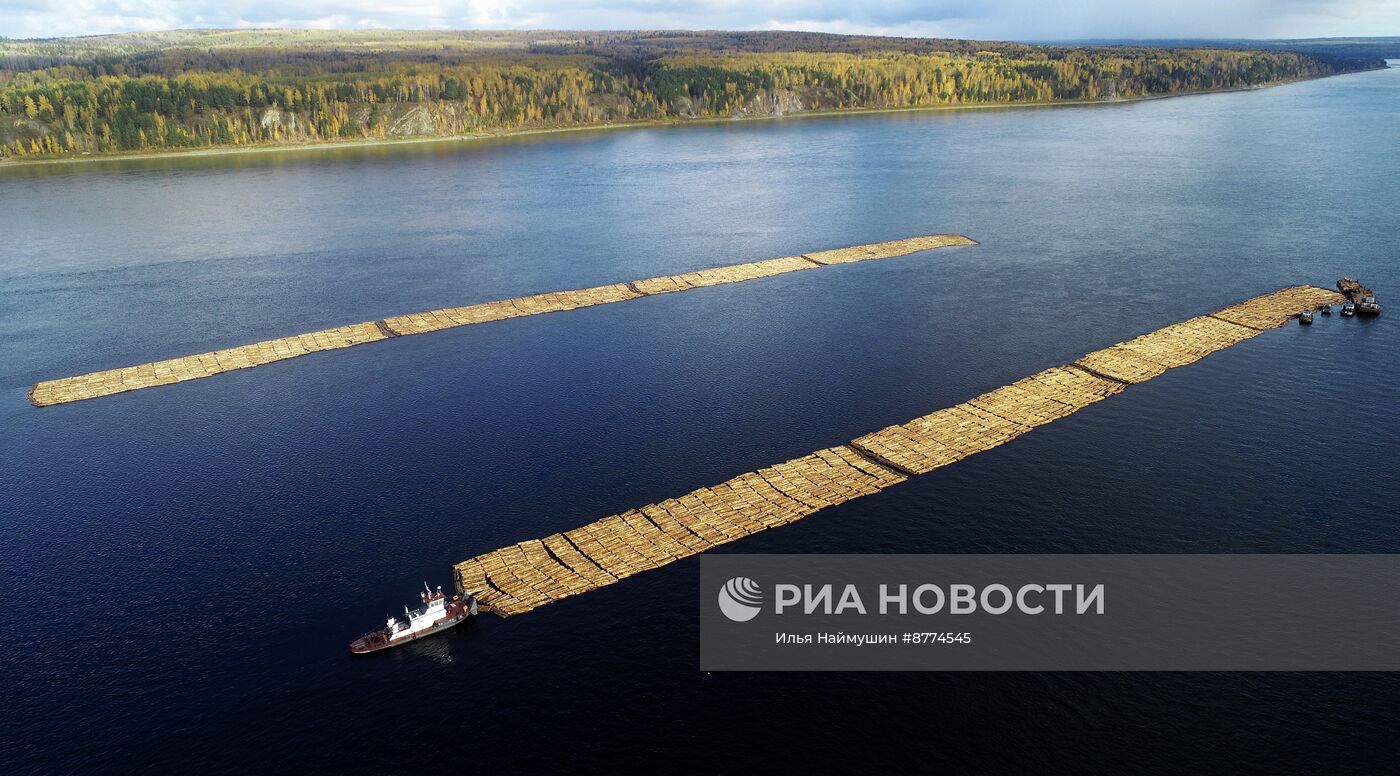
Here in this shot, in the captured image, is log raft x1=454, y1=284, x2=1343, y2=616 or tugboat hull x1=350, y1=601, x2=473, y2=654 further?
log raft x1=454, y1=284, x2=1343, y2=616

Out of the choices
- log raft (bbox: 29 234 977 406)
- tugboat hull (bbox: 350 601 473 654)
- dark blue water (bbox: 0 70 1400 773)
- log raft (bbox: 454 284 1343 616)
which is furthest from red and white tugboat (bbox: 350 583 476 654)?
log raft (bbox: 29 234 977 406)

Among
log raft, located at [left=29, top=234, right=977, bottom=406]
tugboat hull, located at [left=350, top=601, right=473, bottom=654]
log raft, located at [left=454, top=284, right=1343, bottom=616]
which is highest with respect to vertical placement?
log raft, located at [left=29, top=234, right=977, bottom=406]

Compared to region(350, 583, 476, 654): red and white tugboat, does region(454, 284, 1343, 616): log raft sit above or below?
above

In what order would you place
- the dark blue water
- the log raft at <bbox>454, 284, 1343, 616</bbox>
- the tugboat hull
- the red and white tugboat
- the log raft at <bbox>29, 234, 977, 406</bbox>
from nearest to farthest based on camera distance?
the dark blue water < the tugboat hull < the red and white tugboat < the log raft at <bbox>454, 284, 1343, 616</bbox> < the log raft at <bbox>29, 234, 977, 406</bbox>

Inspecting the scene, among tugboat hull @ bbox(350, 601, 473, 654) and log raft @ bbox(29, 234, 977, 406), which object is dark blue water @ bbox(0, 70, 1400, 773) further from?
log raft @ bbox(29, 234, 977, 406)

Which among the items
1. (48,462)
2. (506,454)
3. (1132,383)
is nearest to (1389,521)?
(1132,383)

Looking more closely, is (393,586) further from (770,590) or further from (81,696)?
(770,590)

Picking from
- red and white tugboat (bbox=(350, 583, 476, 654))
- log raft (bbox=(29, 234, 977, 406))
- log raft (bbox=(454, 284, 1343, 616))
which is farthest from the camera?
log raft (bbox=(29, 234, 977, 406))
